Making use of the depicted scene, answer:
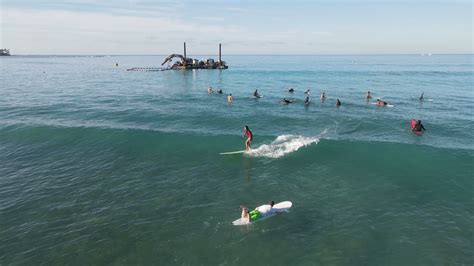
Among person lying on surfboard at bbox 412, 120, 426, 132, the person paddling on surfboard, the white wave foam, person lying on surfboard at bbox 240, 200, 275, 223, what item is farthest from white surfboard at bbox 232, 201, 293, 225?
person lying on surfboard at bbox 412, 120, 426, 132

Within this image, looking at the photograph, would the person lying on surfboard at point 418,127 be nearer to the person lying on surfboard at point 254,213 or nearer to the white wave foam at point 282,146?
the white wave foam at point 282,146

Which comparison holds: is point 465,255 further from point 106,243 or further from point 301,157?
point 106,243

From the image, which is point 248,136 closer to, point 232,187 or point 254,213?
point 232,187

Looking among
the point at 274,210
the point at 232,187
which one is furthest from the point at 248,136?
the point at 274,210

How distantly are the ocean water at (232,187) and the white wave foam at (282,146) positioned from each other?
0.25m

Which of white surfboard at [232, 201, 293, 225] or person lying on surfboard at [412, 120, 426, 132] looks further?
person lying on surfboard at [412, 120, 426, 132]

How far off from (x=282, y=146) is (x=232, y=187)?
9.77 metres

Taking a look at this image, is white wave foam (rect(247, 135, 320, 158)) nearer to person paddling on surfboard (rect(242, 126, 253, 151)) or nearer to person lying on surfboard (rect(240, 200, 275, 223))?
person paddling on surfboard (rect(242, 126, 253, 151))

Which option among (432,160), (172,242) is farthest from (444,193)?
(172,242)

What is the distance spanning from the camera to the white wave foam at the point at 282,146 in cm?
2988

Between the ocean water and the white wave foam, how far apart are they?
0.81ft

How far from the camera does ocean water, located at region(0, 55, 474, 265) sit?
653 inches

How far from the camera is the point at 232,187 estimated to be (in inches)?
922

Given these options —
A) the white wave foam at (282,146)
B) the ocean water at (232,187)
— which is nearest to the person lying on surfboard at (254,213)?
the ocean water at (232,187)
